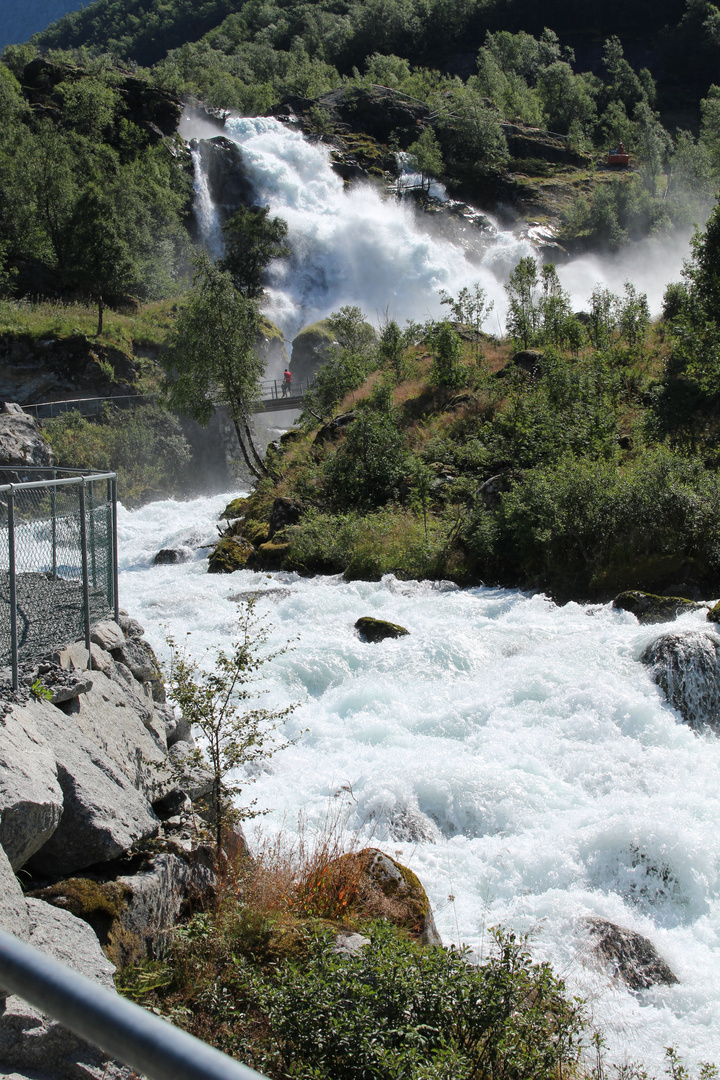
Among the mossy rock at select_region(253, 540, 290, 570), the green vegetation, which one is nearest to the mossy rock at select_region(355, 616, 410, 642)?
the mossy rock at select_region(253, 540, 290, 570)

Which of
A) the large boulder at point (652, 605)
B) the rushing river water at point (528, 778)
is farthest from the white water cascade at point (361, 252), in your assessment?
the rushing river water at point (528, 778)

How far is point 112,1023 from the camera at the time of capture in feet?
3.60

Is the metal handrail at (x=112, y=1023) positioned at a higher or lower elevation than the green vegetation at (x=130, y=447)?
lower

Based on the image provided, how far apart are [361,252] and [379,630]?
4334 centimetres

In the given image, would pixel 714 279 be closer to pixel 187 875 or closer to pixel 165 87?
pixel 187 875

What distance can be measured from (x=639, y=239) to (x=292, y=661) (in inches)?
2299

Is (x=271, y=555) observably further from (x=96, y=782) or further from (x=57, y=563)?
(x=96, y=782)

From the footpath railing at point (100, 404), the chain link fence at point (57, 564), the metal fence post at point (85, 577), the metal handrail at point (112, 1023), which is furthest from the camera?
the footpath railing at point (100, 404)

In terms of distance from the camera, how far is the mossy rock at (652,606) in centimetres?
1207

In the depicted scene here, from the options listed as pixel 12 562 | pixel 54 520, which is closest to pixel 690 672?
pixel 54 520

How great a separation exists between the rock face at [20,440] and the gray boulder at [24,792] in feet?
79.4

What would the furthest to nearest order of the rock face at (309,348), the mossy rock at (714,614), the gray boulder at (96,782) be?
the rock face at (309,348), the mossy rock at (714,614), the gray boulder at (96,782)

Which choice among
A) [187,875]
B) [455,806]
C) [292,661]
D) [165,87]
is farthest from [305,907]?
[165,87]

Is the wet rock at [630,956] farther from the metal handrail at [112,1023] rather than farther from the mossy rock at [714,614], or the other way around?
the metal handrail at [112,1023]
